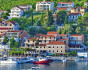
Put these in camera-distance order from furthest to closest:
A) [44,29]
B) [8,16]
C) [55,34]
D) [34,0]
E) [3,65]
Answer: [34,0] < [8,16] < [44,29] < [55,34] < [3,65]

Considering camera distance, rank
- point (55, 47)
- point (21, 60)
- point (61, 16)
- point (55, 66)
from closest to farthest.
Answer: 1. point (55, 66)
2. point (21, 60)
3. point (55, 47)
4. point (61, 16)

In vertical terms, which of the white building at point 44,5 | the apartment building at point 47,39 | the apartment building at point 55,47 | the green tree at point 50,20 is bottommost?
the apartment building at point 55,47

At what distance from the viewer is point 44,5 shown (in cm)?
10550

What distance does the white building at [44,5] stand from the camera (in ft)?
344

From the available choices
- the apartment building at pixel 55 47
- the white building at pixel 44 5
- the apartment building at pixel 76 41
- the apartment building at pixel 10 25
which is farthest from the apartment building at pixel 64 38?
the white building at pixel 44 5

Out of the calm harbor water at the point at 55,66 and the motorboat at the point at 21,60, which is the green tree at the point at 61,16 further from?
the calm harbor water at the point at 55,66

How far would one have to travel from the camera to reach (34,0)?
11506 centimetres

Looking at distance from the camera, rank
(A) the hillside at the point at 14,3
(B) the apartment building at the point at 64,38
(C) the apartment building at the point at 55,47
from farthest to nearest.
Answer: (A) the hillside at the point at 14,3, (B) the apartment building at the point at 64,38, (C) the apartment building at the point at 55,47

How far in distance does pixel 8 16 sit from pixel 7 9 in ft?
16.3

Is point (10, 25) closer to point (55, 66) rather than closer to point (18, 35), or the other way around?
point (18, 35)

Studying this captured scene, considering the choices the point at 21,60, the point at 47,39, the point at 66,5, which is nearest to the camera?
the point at 21,60

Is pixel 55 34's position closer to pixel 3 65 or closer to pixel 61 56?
pixel 61 56

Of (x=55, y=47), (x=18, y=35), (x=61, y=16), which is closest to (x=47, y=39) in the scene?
(x=55, y=47)

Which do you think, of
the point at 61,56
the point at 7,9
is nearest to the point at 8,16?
the point at 7,9
